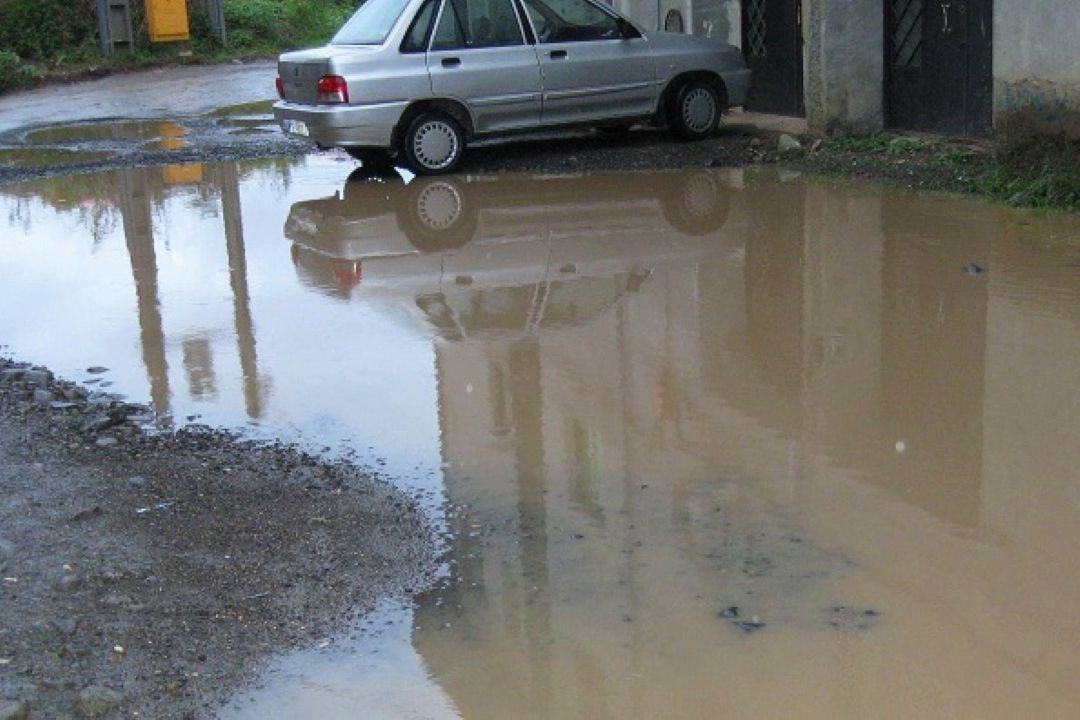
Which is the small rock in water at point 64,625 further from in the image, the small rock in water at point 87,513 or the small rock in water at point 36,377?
the small rock in water at point 36,377

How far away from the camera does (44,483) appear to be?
6043 millimetres

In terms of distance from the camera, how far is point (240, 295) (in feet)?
32.1

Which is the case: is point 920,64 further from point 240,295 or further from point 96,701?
point 96,701

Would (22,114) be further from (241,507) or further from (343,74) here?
(241,507)

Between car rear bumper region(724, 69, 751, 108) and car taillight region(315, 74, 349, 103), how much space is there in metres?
4.13

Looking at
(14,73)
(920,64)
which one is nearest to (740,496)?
(920,64)

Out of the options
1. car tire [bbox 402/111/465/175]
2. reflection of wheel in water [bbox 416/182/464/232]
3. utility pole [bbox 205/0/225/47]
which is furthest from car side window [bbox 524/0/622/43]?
utility pole [bbox 205/0/225/47]

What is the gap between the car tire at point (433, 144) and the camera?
1419 centimetres

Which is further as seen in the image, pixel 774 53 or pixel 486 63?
pixel 774 53

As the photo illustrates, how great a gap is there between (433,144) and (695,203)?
124 inches

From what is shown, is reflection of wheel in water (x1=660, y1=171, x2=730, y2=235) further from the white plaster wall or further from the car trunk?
the white plaster wall

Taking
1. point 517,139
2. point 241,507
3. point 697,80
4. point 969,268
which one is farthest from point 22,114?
point 241,507

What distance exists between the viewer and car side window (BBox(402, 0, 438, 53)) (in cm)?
1400

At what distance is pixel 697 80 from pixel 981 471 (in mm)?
9879
